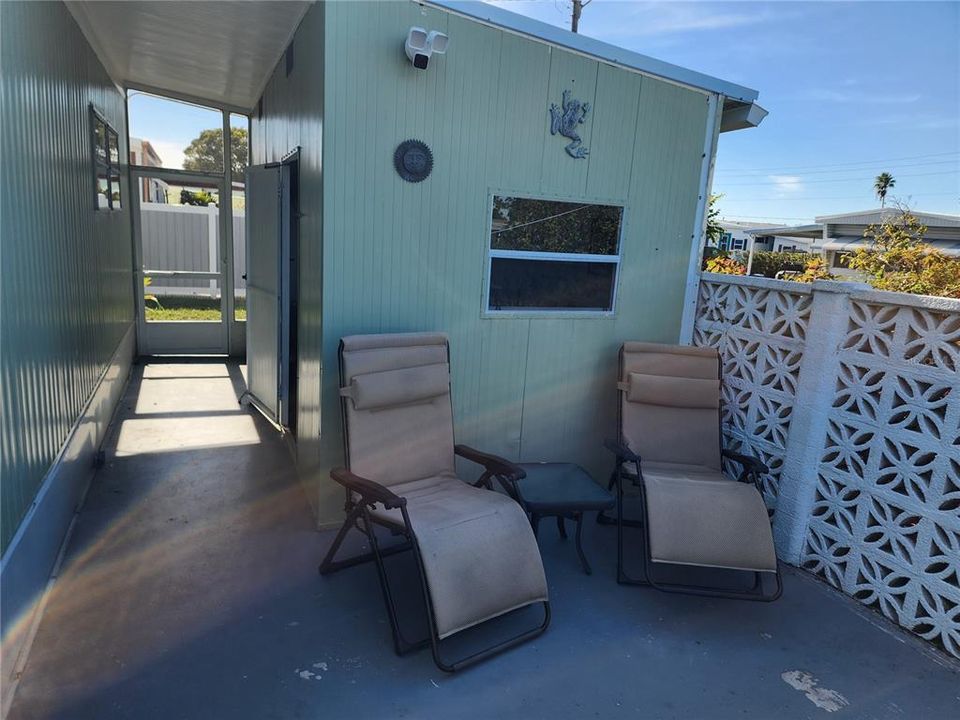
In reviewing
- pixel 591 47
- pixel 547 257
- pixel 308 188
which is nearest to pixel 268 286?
pixel 308 188

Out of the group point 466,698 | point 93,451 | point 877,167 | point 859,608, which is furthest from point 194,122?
point 877,167

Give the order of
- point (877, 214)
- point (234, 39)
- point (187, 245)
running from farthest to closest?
point (877, 214) → point (187, 245) → point (234, 39)

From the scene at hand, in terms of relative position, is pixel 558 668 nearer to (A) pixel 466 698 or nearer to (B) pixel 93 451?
(A) pixel 466 698

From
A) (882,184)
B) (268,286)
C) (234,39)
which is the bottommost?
(268,286)

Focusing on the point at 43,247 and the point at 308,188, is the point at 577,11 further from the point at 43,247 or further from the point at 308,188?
the point at 43,247

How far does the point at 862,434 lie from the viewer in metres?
3.00

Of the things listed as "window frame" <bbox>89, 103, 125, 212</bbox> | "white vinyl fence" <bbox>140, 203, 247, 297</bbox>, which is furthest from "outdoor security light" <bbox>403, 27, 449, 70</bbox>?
"white vinyl fence" <bbox>140, 203, 247, 297</bbox>

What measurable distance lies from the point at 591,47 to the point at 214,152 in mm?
5173

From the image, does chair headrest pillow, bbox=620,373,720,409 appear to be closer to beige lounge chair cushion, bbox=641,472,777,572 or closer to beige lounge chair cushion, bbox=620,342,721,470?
beige lounge chair cushion, bbox=620,342,721,470

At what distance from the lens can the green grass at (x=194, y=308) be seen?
23.9 feet

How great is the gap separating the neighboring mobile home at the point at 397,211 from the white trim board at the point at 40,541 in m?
0.02

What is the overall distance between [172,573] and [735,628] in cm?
274

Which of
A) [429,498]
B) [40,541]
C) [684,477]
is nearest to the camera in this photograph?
[40,541]

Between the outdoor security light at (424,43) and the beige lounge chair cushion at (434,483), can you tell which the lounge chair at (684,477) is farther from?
the outdoor security light at (424,43)
